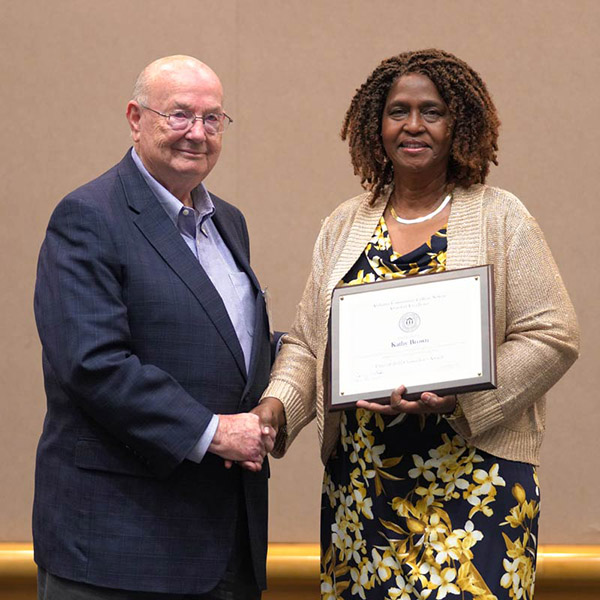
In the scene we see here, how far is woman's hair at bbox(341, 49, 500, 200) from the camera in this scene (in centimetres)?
229

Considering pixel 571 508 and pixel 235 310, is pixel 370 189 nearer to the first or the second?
pixel 235 310

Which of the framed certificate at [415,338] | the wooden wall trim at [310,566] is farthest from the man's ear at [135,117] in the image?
the wooden wall trim at [310,566]

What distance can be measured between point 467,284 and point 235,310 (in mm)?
539

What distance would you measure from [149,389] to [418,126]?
782 millimetres

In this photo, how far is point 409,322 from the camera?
2115mm

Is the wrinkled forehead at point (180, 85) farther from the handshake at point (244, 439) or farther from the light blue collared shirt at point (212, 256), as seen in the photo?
the handshake at point (244, 439)

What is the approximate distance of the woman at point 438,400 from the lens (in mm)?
2162

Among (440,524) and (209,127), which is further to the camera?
(209,127)

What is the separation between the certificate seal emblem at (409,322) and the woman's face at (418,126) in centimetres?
36

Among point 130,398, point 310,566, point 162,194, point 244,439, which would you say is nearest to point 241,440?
point 244,439

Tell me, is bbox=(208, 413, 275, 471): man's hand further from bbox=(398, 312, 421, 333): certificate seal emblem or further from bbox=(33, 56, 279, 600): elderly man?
bbox=(398, 312, 421, 333): certificate seal emblem

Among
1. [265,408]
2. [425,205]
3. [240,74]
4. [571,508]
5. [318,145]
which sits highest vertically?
[240,74]

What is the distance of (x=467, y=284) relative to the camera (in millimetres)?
2084

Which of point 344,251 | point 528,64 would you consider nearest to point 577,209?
point 528,64
